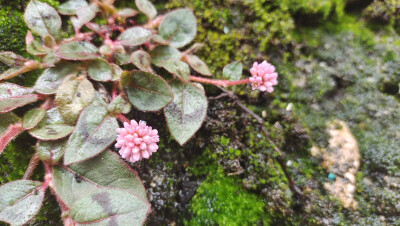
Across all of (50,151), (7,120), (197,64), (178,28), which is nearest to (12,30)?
(7,120)

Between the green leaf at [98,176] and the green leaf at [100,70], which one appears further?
the green leaf at [100,70]

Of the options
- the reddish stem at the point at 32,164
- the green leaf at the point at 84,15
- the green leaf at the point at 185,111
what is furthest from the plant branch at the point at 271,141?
the reddish stem at the point at 32,164

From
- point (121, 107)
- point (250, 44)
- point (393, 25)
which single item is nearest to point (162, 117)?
point (121, 107)

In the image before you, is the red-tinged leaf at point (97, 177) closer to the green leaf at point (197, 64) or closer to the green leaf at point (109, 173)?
the green leaf at point (109, 173)

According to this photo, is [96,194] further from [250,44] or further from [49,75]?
[250,44]

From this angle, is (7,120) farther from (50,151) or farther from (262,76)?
(262,76)
